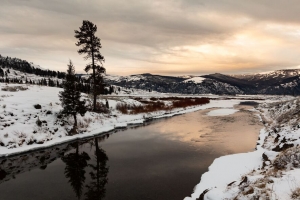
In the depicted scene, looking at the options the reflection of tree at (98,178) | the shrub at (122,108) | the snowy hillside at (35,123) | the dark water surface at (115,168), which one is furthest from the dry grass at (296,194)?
the shrub at (122,108)

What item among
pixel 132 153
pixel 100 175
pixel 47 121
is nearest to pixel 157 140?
pixel 132 153

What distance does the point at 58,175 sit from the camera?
14.6 meters

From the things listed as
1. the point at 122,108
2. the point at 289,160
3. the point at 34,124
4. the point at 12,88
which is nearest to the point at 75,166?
the point at 34,124

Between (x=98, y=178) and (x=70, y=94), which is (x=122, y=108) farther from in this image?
(x=98, y=178)

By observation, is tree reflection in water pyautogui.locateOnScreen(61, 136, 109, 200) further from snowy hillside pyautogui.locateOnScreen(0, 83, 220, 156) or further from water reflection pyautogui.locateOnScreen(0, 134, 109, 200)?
snowy hillside pyautogui.locateOnScreen(0, 83, 220, 156)

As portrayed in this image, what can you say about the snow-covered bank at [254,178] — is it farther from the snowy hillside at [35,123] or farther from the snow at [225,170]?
the snowy hillside at [35,123]

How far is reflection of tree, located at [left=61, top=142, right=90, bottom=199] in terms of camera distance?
12.9m

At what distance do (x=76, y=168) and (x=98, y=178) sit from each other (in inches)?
121

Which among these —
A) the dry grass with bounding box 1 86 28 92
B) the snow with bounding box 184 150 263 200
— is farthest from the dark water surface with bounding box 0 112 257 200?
the dry grass with bounding box 1 86 28 92

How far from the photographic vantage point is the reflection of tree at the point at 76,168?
42.4 feet

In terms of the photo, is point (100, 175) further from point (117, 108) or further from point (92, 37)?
point (117, 108)

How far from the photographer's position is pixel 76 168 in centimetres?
1596

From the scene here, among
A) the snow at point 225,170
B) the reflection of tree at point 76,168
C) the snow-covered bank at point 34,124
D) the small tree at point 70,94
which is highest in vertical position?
the small tree at point 70,94

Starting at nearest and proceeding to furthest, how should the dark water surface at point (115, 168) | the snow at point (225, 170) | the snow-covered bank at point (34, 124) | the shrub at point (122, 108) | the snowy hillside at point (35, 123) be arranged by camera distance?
the snow at point (225, 170)
the dark water surface at point (115, 168)
the snow-covered bank at point (34, 124)
the snowy hillside at point (35, 123)
the shrub at point (122, 108)
